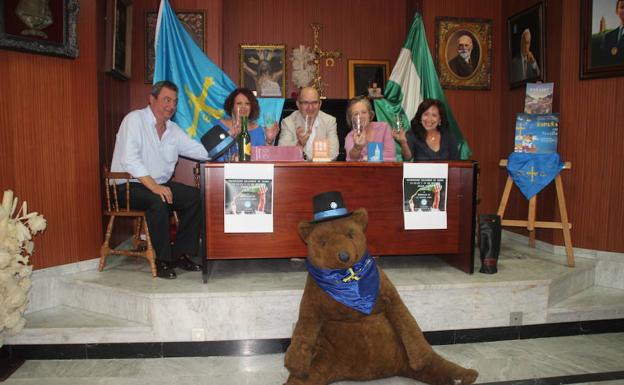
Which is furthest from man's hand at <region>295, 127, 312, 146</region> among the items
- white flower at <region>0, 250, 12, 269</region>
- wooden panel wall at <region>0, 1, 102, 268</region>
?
Answer: white flower at <region>0, 250, 12, 269</region>

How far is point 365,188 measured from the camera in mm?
2775

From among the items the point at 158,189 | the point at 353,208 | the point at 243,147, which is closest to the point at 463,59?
the point at 353,208

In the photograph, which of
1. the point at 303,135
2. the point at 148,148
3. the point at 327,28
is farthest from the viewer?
the point at 327,28

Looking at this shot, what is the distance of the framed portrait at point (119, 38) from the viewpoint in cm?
347

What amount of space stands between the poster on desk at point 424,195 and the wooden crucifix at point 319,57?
2296 millimetres

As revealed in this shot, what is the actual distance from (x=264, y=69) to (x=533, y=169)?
9.38ft

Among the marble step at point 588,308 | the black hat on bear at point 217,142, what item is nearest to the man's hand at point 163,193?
the black hat on bear at point 217,142

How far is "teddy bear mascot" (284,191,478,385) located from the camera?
2031 mm

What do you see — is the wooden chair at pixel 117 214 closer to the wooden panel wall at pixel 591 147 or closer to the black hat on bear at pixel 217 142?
the black hat on bear at pixel 217 142

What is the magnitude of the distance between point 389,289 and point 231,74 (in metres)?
3.38

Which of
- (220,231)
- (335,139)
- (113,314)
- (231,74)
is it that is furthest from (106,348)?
(231,74)

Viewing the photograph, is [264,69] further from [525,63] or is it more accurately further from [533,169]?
[533,169]

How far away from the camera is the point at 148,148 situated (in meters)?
3.18

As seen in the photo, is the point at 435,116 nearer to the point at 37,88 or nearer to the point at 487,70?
the point at 487,70
